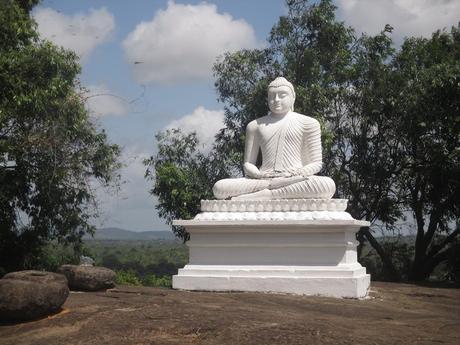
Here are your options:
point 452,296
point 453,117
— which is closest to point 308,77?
point 453,117

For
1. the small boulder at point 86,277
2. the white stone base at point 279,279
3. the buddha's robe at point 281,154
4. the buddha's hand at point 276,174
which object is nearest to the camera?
the small boulder at point 86,277

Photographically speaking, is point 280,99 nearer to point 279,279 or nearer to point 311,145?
point 311,145

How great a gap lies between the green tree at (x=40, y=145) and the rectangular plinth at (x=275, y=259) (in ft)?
13.4

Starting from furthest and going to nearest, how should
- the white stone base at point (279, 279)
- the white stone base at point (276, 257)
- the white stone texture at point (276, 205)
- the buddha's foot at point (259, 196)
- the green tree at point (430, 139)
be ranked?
the green tree at point (430, 139) → the buddha's foot at point (259, 196) → the white stone texture at point (276, 205) → the white stone base at point (276, 257) → the white stone base at point (279, 279)

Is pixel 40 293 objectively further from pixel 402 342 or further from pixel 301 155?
pixel 301 155

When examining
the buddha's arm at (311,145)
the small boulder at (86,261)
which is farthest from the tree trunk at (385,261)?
the small boulder at (86,261)

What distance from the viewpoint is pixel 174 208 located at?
15.1 m

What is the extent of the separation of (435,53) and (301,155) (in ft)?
20.6

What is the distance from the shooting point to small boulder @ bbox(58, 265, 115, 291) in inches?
336

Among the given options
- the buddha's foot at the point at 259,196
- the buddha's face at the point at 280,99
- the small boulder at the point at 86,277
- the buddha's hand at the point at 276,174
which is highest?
the buddha's face at the point at 280,99

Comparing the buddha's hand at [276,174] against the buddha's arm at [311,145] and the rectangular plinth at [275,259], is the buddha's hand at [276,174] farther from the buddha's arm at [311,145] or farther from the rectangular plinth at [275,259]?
the rectangular plinth at [275,259]

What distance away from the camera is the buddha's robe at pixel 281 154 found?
34.0 feet

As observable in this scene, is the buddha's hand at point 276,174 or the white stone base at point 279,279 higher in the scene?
the buddha's hand at point 276,174

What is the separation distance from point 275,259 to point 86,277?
281 centimetres
